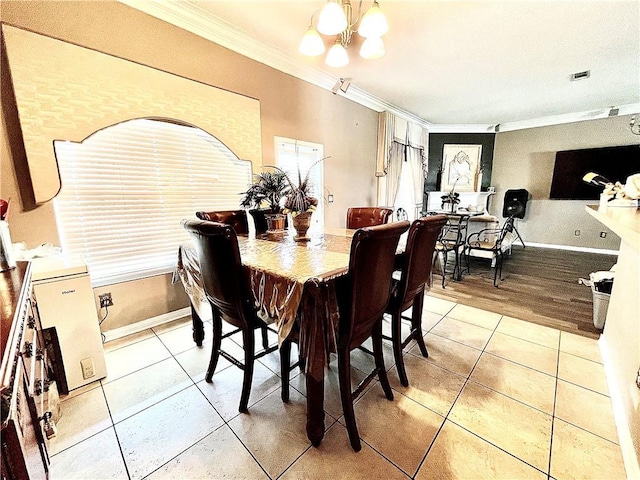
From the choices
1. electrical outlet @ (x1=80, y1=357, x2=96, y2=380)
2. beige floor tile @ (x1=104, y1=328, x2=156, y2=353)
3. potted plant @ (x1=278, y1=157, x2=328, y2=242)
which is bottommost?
beige floor tile @ (x1=104, y1=328, x2=156, y2=353)

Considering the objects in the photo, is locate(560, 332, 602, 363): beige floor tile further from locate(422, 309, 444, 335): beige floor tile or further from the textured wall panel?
the textured wall panel

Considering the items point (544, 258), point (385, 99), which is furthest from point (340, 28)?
point (544, 258)

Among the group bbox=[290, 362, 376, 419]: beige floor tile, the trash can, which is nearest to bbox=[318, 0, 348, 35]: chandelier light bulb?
bbox=[290, 362, 376, 419]: beige floor tile

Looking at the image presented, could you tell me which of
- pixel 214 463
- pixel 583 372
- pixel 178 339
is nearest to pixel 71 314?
pixel 178 339

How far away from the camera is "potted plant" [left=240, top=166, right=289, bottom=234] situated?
2321 mm

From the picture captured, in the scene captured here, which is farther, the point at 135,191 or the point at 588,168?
the point at 588,168

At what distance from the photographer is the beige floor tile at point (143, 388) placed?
156 cm

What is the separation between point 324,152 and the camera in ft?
12.2

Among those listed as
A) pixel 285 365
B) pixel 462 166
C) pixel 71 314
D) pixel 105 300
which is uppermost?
pixel 462 166

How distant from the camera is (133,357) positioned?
2016 millimetres

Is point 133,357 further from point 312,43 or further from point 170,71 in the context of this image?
point 312,43

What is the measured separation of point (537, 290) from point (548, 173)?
13.0ft

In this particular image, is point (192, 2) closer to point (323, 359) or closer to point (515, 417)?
point (323, 359)

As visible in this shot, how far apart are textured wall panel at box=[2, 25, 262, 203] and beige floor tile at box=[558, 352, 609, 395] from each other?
3.53 meters
